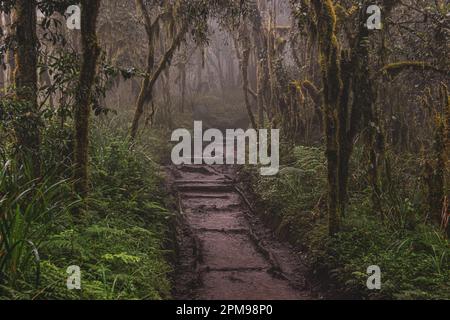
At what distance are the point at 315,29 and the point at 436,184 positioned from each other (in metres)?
3.17

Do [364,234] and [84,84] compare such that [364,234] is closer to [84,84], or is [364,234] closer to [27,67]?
[84,84]

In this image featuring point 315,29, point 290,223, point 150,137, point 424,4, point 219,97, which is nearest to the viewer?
point 315,29

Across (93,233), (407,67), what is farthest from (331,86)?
(93,233)

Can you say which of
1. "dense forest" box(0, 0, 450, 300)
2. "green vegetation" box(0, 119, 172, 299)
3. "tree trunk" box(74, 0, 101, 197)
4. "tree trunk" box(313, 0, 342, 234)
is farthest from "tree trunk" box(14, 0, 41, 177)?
"tree trunk" box(313, 0, 342, 234)

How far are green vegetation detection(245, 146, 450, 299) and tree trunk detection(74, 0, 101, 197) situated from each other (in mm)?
3703

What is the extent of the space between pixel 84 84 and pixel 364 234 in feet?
15.0

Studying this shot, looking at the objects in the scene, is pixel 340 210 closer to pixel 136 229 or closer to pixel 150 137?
pixel 136 229

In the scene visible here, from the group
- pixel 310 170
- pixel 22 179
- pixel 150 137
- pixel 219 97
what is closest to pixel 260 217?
pixel 310 170

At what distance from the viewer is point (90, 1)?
6.62 m

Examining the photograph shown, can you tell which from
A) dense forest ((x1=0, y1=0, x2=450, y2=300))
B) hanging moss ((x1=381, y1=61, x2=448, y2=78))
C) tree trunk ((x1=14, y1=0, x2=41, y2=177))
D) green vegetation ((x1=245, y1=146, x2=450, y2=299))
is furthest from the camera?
hanging moss ((x1=381, y1=61, x2=448, y2=78))

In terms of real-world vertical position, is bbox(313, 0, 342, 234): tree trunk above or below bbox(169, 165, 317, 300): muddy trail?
above

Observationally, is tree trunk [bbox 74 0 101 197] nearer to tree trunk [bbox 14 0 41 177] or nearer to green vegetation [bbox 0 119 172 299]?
green vegetation [bbox 0 119 172 299]

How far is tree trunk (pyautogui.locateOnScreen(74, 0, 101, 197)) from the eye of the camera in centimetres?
666
